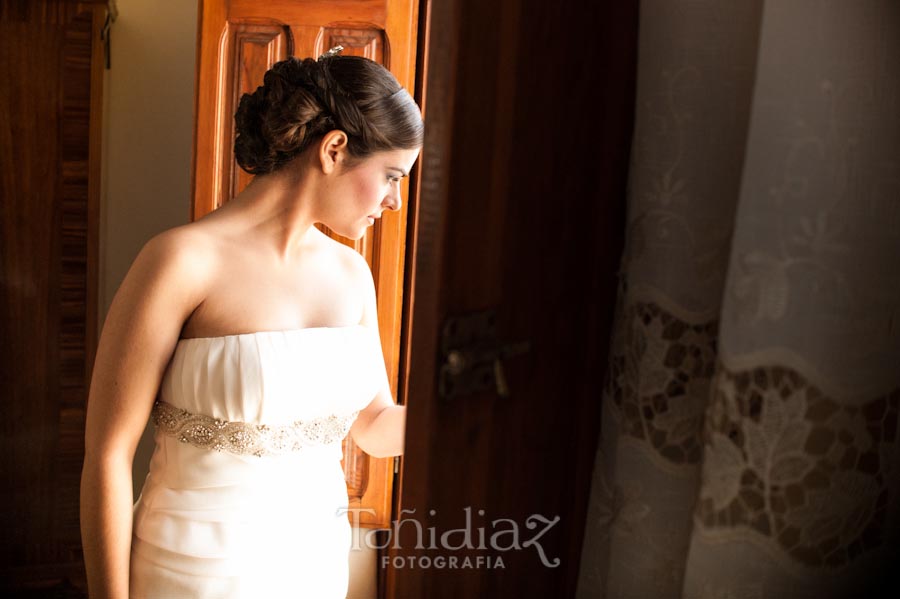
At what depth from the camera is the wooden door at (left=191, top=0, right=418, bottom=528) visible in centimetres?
235

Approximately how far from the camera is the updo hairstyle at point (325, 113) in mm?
1718

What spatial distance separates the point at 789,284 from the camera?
31.4 inches

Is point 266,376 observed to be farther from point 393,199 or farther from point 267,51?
point 267,51

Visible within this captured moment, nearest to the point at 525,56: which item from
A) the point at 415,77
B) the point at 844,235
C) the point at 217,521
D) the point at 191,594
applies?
the point at 844,235

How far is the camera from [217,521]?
1.61 meters

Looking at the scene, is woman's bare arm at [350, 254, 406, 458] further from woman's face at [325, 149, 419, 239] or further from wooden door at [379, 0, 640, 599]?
wooden door at [379, 0, 640, 599]

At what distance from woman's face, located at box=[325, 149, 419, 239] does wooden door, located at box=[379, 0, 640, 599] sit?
2.52 ft

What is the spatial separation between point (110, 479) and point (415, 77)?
1.53m

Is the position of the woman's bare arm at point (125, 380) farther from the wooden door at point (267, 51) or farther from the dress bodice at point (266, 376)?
the wooden door at point (267, 51)

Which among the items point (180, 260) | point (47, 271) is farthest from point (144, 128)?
→ point (180, 260)

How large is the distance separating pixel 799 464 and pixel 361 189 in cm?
116

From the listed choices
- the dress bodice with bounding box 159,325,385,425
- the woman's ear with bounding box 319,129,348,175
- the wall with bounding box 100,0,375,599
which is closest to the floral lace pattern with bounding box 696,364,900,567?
the dress bodice with bounding box 159,325,385,425

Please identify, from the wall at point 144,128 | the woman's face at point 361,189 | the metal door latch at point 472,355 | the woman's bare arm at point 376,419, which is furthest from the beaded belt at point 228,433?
the wall at point 144,128

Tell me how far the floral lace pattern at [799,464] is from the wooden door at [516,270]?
0.29 m
